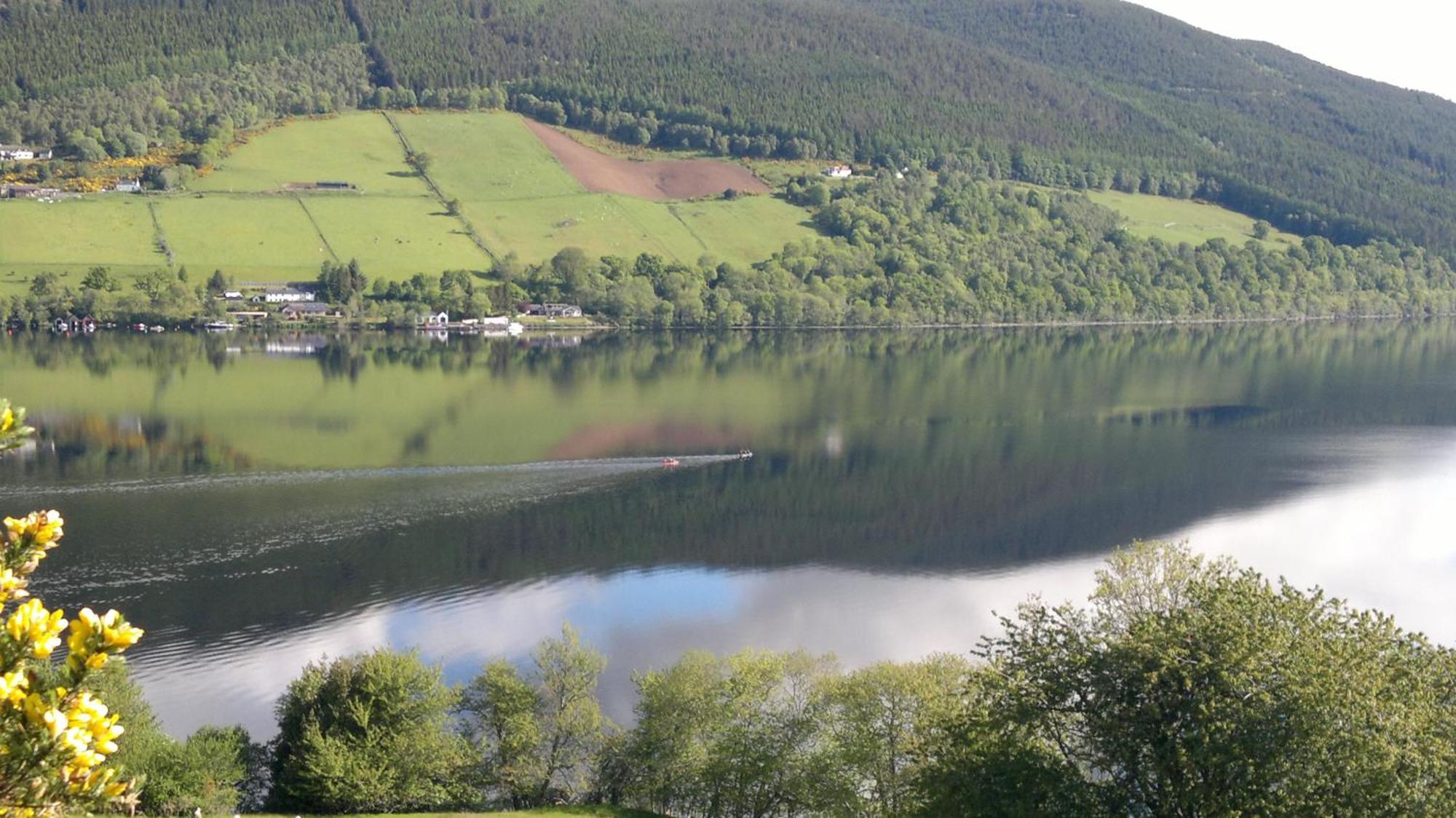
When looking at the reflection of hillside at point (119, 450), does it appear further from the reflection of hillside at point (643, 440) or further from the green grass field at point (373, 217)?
the green grass field at point (373, 217)

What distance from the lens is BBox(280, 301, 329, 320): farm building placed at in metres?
120

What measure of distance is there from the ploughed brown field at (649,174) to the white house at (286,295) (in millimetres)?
42529

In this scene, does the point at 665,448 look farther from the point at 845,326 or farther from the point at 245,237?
the point at 245,237

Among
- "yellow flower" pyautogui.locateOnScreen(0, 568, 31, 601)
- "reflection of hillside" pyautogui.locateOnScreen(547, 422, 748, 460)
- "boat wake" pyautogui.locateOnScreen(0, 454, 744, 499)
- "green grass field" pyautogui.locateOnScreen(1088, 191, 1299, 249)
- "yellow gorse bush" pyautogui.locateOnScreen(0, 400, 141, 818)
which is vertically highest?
"green grass field" pyautogui.locateOnScreen(1088, 191, 1299, 249)

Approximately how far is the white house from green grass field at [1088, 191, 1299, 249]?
340ft

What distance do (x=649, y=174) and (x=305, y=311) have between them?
58094 millimetres

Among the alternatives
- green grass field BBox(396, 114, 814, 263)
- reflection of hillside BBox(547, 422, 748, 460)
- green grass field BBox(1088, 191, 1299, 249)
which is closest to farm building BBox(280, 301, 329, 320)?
green grass field BBox(396, 114, 814, 263)

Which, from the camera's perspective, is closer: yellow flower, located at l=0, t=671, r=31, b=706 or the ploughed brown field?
yellow flower, located at l=0, t=671, r=31, b=706

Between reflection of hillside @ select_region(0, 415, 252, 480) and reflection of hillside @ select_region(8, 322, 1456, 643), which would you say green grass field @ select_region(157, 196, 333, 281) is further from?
reflection of hillside @ select_region(0, 415, 252, 480)

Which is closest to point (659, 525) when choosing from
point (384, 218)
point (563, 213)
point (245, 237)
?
point (245, 237)

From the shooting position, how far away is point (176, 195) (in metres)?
136

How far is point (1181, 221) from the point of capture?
17650 centimetres

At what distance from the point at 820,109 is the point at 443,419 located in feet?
448

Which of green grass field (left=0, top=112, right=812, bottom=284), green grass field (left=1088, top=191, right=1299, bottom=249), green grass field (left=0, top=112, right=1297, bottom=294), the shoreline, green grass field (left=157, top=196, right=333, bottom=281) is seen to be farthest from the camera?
green grass field (left=1088, top=191, right=1299, bottom=249)
